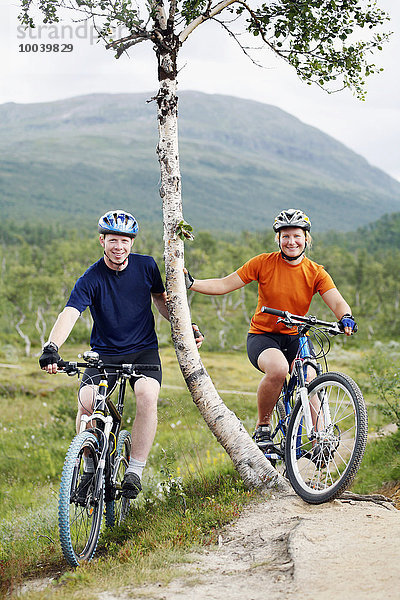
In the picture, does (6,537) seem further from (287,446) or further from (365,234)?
(365,234)

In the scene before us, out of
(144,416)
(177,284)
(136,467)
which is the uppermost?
(177,284)

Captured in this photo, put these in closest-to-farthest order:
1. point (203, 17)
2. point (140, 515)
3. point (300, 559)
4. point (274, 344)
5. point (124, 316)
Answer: point (300, 559)
point (124, 316)
point (140, 515)
point (274, 344)
point (203, 17)

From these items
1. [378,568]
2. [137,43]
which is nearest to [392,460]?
[378,568]

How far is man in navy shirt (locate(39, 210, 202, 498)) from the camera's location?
5.59 metres

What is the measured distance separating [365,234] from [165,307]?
139m

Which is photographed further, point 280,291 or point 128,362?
point 280,291

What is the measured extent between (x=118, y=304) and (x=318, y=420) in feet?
6.81

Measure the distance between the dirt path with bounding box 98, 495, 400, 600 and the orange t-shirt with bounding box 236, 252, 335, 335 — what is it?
1.93 meters

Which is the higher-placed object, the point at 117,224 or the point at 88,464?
the point at 117,224

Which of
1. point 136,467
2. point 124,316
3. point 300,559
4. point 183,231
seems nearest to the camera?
point 300,559

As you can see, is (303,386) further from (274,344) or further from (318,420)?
(274,344)

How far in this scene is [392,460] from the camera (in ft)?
25.7

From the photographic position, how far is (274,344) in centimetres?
638

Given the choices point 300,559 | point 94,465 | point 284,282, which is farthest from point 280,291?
point 300,559
